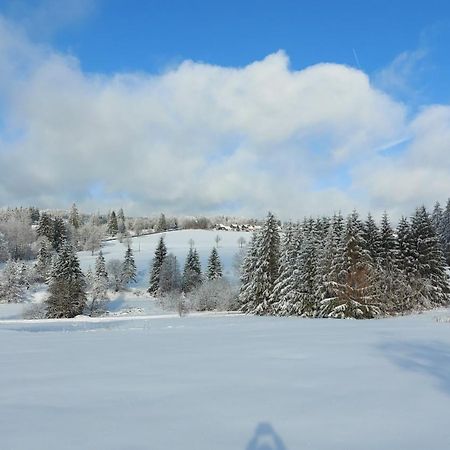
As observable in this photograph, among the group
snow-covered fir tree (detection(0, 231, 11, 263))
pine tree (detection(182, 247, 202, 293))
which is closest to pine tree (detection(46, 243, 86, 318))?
pine tree (detection(182, 247, 202, 293))

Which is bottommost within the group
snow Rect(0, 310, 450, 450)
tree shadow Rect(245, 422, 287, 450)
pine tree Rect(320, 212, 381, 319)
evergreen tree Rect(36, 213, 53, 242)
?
tree shadow Rect(245, 422, 287, 450)

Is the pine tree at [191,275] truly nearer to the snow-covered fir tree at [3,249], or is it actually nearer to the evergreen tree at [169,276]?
the evergreen tree at [169,276]

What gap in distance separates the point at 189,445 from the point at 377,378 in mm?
3549

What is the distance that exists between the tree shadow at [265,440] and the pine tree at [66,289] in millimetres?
56739

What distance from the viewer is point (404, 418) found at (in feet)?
15.2

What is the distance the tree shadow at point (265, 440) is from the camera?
13.3ft

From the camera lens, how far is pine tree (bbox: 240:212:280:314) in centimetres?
4688

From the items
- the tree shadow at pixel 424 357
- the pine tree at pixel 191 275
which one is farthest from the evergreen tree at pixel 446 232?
the tree shadow at pixel 424 357

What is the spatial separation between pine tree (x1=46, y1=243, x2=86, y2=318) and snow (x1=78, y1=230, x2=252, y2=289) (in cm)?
3925

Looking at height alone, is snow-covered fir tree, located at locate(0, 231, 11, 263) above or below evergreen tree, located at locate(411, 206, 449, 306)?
above

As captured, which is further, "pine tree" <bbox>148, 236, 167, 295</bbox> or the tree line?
"pine tree" <bbox>148, 236, 167, 295</bbox>

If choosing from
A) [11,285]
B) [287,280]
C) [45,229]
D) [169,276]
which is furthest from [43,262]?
[287,280]

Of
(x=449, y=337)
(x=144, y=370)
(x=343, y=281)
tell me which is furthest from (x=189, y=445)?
(x=343, y=281)

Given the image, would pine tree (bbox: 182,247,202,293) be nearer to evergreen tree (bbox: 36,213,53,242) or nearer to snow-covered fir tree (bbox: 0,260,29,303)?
snow-covered fir tree (bbox: 0,260,29,303)
